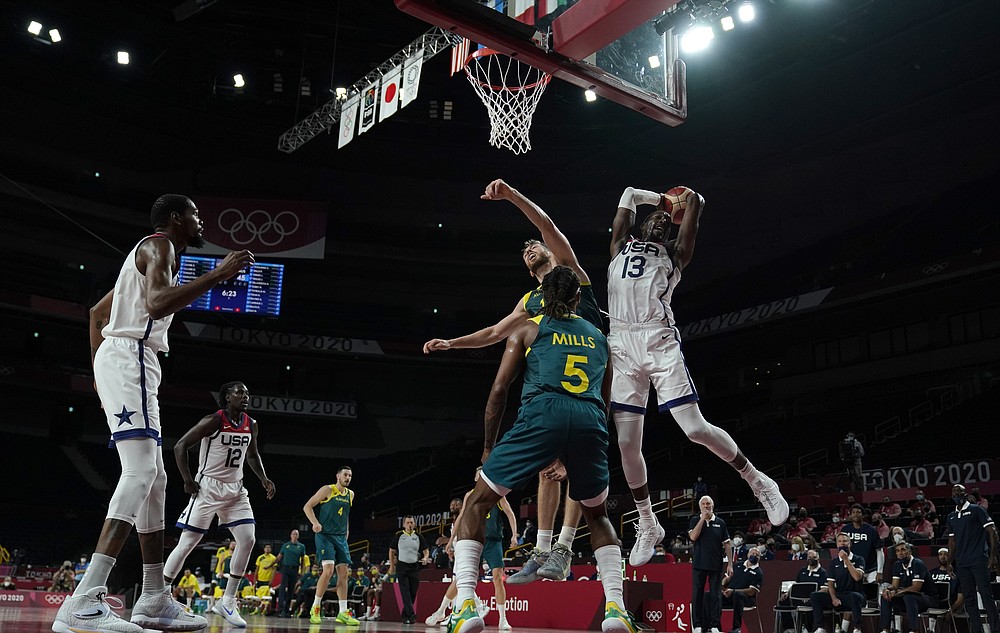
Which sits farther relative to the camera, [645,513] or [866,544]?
[866,544]

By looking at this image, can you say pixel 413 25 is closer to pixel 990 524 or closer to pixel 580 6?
pixel 580 6

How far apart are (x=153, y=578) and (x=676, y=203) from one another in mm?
4715

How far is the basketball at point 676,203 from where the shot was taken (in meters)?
6.83

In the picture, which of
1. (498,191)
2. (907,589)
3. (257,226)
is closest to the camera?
(498,191)

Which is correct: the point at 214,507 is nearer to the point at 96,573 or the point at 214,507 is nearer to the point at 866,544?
the point at 96,573

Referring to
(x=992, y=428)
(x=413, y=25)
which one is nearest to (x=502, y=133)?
(x=413, y=25)

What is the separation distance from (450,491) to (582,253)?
10132 millimetres

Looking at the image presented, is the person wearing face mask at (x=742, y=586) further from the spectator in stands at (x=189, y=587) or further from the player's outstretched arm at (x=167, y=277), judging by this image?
the spectator in stands at (x=189, y=587)

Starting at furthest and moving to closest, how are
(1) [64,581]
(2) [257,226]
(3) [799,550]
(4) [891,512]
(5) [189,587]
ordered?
(2) [257,226], (5) [189,587], (1) [64,581], (4) [891,512], (3) [799,550]

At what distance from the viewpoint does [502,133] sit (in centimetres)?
1112

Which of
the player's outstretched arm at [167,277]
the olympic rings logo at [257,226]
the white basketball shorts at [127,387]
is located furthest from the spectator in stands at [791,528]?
the olympic rings logo at [257,226]

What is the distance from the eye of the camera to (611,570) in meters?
5.04

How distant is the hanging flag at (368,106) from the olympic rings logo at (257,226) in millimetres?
10428

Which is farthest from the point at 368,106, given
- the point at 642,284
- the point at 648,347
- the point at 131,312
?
the point at 131,312
